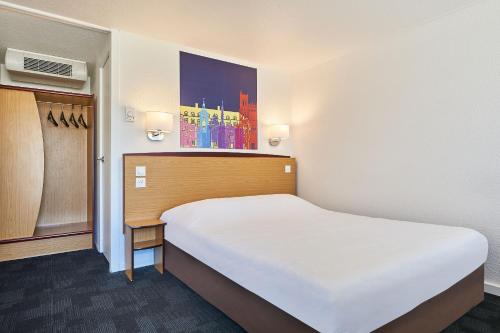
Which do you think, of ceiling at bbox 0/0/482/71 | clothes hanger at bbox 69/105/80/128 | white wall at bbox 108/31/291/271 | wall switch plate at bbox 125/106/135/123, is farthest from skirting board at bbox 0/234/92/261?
ceiling at bbox 0/0/482/71

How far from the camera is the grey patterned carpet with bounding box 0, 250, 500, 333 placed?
1870 mm

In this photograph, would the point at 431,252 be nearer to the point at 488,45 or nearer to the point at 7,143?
the point at 488,45

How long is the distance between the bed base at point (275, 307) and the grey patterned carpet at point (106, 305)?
0.34 ft

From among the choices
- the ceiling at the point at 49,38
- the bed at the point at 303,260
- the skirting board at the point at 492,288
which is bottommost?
the skirting board at the point at 492,288

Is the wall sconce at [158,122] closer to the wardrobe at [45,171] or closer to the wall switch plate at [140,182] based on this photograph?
the wall switch plate at [140,182]

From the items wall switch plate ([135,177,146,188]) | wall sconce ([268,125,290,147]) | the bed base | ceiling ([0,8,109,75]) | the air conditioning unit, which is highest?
ceiling ([0,8,109,75])

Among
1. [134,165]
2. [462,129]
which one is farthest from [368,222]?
[134,165]

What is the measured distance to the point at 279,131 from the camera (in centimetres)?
367

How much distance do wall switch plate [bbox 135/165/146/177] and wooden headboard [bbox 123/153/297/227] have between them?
21mm

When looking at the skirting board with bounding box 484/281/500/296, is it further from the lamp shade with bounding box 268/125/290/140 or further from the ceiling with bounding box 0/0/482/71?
the lamp shade with bounding box 268/125/290/140

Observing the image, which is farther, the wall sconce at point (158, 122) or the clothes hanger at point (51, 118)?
the clothes hanger at point (51, 118)

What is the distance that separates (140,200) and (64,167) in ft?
5.98

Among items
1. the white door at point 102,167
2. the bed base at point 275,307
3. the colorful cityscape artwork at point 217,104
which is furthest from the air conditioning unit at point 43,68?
the bed base at point 275,307

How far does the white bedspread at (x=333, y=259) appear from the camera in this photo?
123cm
